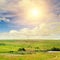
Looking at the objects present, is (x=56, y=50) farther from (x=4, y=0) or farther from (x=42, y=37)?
(x=4, y=0)

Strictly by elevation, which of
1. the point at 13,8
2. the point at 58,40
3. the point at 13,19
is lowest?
the point at 58,40

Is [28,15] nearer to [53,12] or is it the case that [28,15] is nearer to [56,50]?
[53,12]

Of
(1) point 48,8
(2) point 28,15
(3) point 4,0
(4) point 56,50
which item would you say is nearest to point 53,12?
(1) point 48,8

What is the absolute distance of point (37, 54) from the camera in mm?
2572

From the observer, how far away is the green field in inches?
101

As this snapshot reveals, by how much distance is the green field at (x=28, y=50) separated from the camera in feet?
8.38

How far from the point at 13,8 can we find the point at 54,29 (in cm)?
68

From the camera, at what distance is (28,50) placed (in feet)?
8.48

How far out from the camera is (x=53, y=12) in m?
2.64

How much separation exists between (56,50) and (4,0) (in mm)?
1061

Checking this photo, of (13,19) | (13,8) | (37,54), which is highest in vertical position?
(13,8)

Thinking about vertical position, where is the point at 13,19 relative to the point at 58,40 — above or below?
above

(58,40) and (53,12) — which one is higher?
(53,12)

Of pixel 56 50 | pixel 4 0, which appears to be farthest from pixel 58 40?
pixel 4 0
